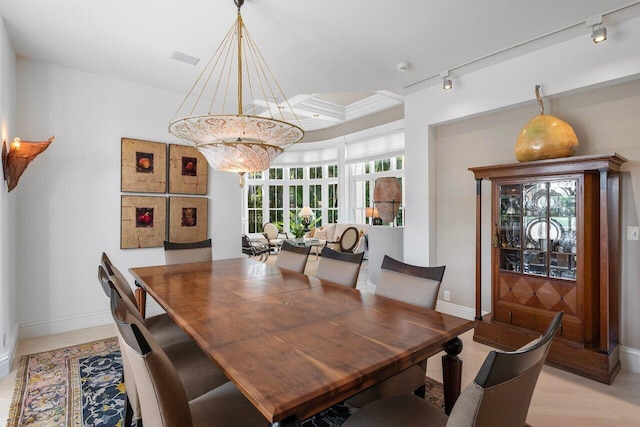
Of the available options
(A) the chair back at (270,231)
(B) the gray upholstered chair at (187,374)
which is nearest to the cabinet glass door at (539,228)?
(B) the gray upholstered chair at (187,374)

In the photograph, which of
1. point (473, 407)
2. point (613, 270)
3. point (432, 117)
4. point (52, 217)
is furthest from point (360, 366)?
point (52, 217)

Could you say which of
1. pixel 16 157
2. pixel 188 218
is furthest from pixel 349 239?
pixel 16 157

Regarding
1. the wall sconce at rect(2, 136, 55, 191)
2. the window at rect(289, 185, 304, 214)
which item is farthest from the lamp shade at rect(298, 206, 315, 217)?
the wall sconce at rect(2, 136, 55, 191)

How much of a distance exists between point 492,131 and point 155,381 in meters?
3.82

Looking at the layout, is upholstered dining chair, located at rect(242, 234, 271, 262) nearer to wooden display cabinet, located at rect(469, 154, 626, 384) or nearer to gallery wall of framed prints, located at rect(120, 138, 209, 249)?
gallery wall of framed prints, located at rect(120, 138, 209, 249)

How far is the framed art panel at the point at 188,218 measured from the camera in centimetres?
425

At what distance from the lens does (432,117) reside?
398cm

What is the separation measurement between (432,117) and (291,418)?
3.78m

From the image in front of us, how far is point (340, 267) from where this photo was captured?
2594mm

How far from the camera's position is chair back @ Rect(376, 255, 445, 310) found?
6.50 ft

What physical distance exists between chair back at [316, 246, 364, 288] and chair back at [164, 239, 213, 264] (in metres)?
1.53

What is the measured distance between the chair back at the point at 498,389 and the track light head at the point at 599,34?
112 inches

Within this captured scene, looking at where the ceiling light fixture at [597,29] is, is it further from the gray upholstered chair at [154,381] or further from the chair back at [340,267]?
the gray upholstered chair at [154,381]

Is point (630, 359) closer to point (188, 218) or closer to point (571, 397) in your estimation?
point (571, 397)
